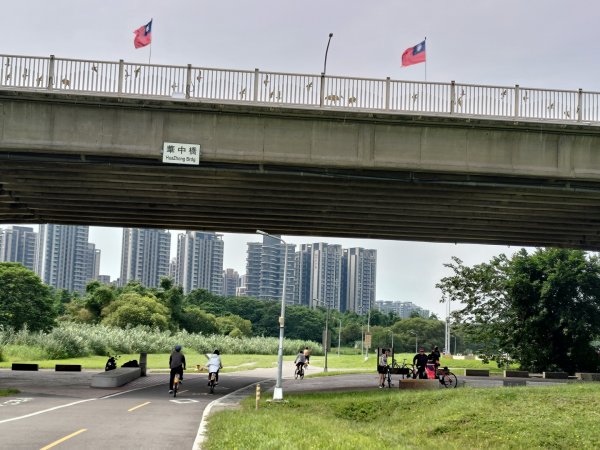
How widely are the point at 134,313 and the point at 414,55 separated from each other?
71.5 m

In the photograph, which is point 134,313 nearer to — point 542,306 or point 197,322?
point 197,322

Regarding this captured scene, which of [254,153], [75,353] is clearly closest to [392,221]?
[254,153]

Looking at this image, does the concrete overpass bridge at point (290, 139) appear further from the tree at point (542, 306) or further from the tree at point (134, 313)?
the tree at point (134, 313)

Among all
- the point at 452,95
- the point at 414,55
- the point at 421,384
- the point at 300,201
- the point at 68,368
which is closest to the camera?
the point at 452,95

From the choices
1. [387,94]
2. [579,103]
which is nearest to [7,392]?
[387,94]

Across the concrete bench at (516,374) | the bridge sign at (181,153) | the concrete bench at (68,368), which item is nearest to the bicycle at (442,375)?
the bridge sign at (181,153)

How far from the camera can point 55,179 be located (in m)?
30.4

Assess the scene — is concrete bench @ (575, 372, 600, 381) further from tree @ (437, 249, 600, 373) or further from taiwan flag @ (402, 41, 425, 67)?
taiwan flag @ (402, 41, 425, 67)

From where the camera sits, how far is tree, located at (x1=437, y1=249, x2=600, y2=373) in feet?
167

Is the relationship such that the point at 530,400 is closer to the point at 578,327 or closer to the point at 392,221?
the point at 392,221

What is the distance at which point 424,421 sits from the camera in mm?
23281

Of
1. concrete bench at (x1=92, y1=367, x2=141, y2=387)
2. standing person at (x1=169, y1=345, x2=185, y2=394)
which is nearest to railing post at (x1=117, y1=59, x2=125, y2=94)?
standing person at (x1=169, y1=345, x2=185, y2=394)

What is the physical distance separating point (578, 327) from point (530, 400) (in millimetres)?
27732

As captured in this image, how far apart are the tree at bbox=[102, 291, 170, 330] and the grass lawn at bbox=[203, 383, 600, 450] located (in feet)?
223
